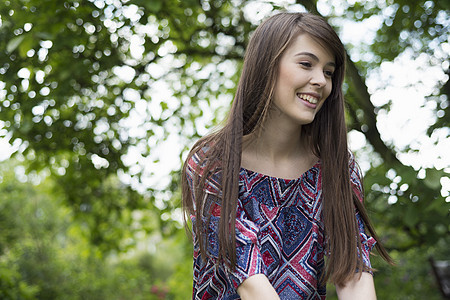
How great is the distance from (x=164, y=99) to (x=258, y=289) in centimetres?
290

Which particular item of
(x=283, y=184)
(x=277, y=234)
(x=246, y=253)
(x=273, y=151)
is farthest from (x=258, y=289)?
(x=273, y=151)

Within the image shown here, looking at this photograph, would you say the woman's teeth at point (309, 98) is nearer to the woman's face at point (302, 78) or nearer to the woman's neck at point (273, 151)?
the woman's face at point (302, 78)

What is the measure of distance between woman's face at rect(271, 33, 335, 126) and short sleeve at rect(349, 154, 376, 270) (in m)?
0.29

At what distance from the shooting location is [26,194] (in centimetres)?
899

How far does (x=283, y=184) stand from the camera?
6.67 ft

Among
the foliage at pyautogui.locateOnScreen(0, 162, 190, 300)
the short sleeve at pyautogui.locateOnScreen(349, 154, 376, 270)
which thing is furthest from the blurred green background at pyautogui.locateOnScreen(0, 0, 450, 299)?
the foliage at pyautogui.locateOnScreen(0, 162, 190, 300)

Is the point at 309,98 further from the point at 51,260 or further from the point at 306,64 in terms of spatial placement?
the point at 51,260

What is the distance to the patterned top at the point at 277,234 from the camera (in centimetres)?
189

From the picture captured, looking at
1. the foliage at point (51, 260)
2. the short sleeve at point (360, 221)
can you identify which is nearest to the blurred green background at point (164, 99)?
the short sleeve at point (360, 221)

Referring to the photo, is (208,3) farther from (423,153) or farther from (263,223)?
(263,223)

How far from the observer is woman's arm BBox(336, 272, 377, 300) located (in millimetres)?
1848

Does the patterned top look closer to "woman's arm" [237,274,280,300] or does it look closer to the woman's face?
"woman's arm" [237,274,280,300]

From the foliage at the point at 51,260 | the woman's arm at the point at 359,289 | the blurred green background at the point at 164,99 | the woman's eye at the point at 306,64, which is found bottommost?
the foliage at the point at 51,260

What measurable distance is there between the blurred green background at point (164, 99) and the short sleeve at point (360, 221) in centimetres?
48
